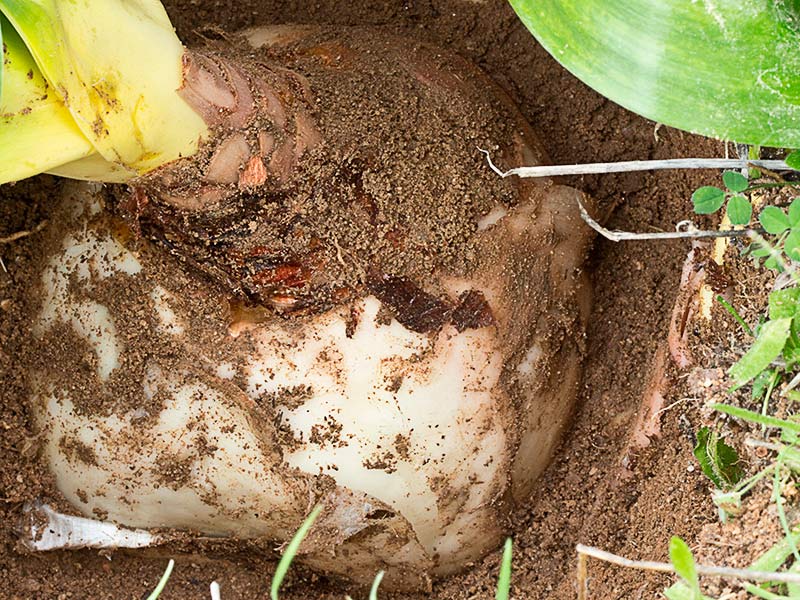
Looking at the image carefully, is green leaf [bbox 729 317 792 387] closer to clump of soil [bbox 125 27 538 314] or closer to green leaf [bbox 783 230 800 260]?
green leaf [bbox 783 230 800 260]

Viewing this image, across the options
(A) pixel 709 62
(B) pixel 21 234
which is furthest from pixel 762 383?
(B) pixel 21 234

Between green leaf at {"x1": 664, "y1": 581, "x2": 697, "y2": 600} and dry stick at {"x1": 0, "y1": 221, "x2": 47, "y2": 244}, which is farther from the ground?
dry stick at {"x1": 0, "y1": 221, "x2": 47, "y2": 244}

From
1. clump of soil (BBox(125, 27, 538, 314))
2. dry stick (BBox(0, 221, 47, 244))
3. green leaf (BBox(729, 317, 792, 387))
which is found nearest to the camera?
green leaf (BBox(729, 317, 792, 387))

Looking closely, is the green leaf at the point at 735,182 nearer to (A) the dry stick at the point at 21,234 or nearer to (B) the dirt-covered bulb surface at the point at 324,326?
(B) the dirt-covered bulb surface at the point at 324,326

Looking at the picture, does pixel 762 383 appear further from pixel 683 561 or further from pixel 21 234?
pixel 21 234

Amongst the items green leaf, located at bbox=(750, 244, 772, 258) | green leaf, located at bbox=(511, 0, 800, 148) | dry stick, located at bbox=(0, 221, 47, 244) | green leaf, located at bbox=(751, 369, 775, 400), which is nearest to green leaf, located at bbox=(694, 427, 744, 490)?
green leaf, located at bbox=(751, 369, 775, 400)

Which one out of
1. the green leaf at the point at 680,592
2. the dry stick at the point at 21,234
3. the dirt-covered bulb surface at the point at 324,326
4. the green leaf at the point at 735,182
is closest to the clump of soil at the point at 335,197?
the dirt-covered bulb surface at the point at 324,326
